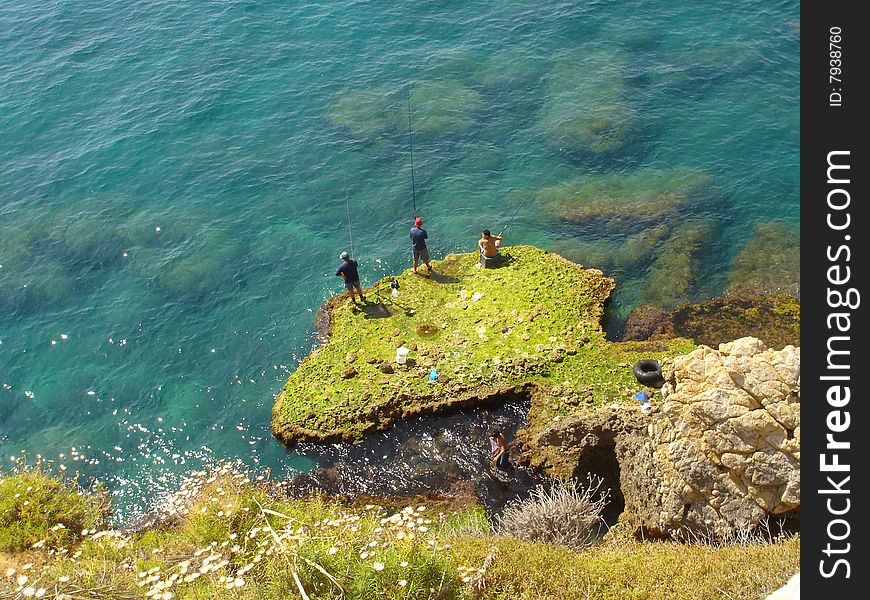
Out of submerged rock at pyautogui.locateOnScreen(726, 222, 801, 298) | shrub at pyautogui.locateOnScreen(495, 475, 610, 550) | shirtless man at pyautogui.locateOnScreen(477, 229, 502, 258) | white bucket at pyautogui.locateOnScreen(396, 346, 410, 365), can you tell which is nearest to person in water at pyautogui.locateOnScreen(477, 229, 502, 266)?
shirtless man at pyautogui.locateOnScreen(477, 229, 502, 258)

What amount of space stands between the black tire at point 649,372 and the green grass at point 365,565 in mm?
5480

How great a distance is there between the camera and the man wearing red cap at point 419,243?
24406 mm

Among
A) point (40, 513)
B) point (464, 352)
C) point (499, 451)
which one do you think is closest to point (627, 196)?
point (464, 352)

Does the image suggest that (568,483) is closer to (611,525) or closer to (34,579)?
(611,525)

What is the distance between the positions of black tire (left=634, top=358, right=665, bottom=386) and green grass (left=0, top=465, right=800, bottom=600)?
5480mm

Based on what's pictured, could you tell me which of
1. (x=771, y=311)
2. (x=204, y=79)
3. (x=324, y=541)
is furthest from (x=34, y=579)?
(x=204, y=79)

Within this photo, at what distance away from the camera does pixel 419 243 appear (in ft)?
81.1

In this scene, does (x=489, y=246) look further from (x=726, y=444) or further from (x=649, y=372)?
(x=726, y=444)

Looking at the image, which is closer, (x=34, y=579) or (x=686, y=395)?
(x=34, y=579)

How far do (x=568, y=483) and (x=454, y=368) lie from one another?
544 cm

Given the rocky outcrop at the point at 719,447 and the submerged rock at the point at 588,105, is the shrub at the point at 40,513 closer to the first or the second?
the rocky outcrop at the point at 719,447

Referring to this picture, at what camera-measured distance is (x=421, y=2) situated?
4478 centimetres

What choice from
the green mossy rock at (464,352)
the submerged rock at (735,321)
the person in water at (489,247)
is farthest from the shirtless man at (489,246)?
the submerged rock at (735,321)

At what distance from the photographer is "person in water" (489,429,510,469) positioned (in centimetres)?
1870
